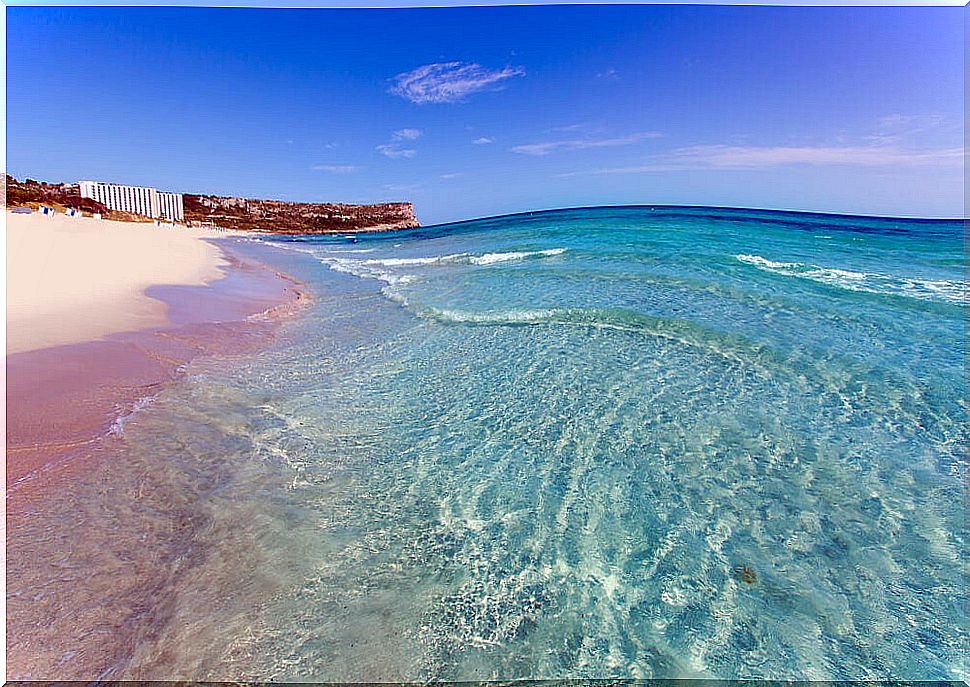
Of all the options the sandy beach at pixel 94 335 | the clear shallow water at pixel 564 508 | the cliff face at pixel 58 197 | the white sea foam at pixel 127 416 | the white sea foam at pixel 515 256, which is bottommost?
the clear shallow water at pixel 564 508

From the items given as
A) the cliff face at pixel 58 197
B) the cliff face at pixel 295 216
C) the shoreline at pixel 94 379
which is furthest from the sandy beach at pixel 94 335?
the cliff face at pixel 295 216

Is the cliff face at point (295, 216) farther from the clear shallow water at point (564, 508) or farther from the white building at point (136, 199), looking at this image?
the clear shallow water at point (564, 508)

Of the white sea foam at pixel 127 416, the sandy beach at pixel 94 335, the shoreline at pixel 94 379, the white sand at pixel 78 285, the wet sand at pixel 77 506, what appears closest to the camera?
the wet sand at pixel 77 506

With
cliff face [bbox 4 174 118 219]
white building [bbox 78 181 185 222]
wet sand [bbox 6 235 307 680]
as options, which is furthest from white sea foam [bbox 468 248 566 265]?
white building [bbox 78 181 185 222]

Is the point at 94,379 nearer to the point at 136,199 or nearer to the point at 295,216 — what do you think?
the point at 136,199

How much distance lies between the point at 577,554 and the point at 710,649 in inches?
21.9

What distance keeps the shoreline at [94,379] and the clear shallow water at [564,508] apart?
0.25 metres

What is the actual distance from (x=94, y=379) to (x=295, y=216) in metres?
73.1

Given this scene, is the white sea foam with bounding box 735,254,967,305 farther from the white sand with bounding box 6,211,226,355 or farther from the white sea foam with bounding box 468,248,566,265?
the white sand with bounding box 6,211,226,355

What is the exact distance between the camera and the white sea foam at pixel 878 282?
6.89 m

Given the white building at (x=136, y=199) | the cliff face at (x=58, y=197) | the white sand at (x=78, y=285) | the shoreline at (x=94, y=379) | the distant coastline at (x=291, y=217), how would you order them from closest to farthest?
the shoreline at (x=94, y=379) < the white sand at (x=78, y=285) < the cliff face at (x=58, y=197) < the white building at (x=136, y=199) < the distant coastline at (x=291, y=217)

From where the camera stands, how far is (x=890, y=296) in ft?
22.1

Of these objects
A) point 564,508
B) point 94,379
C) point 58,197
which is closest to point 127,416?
point 94,379

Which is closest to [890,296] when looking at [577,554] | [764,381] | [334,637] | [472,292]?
[764,381]
